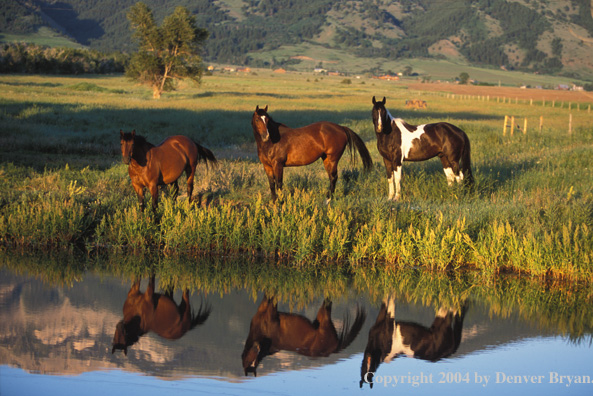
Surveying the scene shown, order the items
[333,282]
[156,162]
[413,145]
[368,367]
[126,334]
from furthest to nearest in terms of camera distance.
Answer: [413,145]
[156,162]
[333,282]
[126,334]
[368,367]

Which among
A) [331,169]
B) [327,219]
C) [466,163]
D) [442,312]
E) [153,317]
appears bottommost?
[153,317]

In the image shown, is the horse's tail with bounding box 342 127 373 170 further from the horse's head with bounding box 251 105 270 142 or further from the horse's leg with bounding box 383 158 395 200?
the horse's head with bounding box 251 105 270 142

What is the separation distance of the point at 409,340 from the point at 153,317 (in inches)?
122

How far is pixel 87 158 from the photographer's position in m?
21.8

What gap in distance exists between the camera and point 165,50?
7312 centimetres

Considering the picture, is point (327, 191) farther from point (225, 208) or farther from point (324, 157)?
point (225, 208)

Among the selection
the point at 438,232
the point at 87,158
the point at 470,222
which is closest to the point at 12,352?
the point at 438,232

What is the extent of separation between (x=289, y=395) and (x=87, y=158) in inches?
656

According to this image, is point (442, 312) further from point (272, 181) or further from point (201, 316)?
point (272, 181)

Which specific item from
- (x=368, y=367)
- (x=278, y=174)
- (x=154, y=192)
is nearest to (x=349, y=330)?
(x=368, y=367)

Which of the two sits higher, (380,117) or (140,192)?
(380,117)

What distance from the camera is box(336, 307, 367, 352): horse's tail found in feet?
26.5

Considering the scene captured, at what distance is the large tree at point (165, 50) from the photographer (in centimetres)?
7075

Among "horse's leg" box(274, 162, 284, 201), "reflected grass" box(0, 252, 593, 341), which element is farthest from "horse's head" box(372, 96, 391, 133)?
"reflected grass" box(0, 252, 593, 341)
